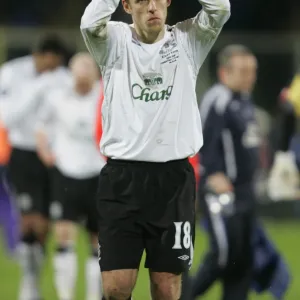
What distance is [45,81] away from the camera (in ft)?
36.1

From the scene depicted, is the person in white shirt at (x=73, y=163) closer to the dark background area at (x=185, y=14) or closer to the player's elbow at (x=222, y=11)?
the player's elbow at (x=222, y=11)

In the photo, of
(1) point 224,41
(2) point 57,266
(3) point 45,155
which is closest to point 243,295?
(2) point 57,266

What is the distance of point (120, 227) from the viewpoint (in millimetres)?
6602

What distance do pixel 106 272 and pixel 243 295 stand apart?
9.40ft

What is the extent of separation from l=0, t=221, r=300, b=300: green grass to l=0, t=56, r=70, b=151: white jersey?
4.61 ft

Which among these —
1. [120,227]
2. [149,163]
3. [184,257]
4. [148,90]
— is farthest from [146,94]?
[184,257]

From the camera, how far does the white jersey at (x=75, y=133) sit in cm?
1039

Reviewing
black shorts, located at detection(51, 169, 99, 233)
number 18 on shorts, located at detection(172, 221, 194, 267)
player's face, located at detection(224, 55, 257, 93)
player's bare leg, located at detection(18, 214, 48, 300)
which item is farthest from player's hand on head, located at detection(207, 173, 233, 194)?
number 18 on shorts, located at detection(172, 221, 194, 267)

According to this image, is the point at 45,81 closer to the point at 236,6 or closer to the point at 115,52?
the point at 115,52

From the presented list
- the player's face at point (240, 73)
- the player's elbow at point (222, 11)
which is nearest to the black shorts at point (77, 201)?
the player's face at point (240, 73)

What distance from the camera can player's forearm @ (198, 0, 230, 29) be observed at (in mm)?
6543

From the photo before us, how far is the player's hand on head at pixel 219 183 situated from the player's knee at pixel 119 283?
8.38 feet

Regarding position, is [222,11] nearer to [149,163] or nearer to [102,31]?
[102,31]

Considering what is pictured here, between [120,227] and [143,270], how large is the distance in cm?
554
